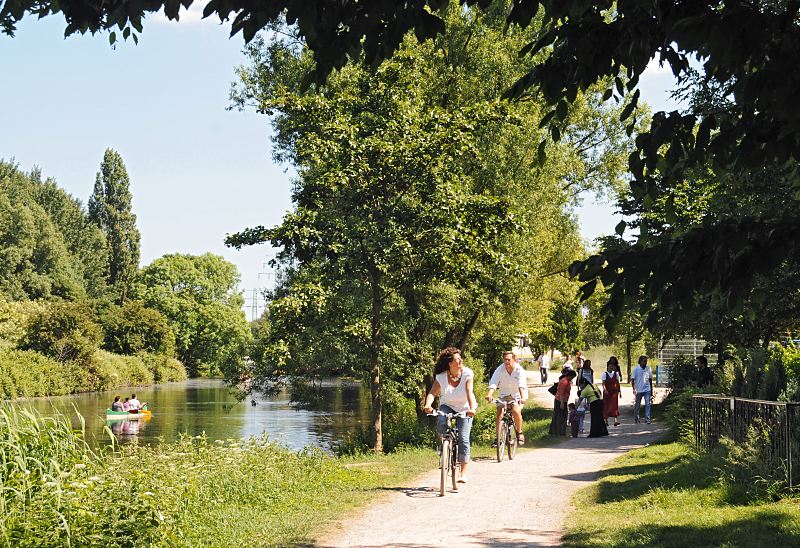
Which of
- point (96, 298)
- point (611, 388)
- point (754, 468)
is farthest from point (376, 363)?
point (96, 298)

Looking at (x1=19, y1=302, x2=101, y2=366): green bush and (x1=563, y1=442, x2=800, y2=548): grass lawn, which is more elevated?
(x1=19, y1=302, x2=101, y2=366): green bush

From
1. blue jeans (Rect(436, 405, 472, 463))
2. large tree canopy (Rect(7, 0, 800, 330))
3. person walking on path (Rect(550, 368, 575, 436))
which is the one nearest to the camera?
large tree canopy (Rect(7, 0, 800, 330))

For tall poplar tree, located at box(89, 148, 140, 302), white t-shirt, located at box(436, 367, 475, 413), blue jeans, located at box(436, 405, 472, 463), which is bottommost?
blue jeans, located at box(436, 405, 472, 463)

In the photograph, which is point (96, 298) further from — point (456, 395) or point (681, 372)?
point (456, 395)

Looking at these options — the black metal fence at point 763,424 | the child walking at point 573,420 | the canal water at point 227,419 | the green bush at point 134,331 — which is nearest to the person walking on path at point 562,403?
the child walking at point 573,420

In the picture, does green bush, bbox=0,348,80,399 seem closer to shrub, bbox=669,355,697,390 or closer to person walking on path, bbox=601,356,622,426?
shrub, bbox=669,355,697,390

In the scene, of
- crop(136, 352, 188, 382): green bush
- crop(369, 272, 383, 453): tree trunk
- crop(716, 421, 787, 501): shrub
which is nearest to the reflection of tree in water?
crop(369, 272, 383, 453): tree trunk

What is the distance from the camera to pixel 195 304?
102 meters

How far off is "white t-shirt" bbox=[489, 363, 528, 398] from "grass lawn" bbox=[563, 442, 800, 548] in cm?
296

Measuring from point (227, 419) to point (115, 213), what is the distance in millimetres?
58920

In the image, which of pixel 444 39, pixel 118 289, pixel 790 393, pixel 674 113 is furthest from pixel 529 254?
pixel 118 289

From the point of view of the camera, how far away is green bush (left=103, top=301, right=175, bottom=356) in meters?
81.4

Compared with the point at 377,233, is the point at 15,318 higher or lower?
higher

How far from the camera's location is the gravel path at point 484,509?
9195 millimetres
